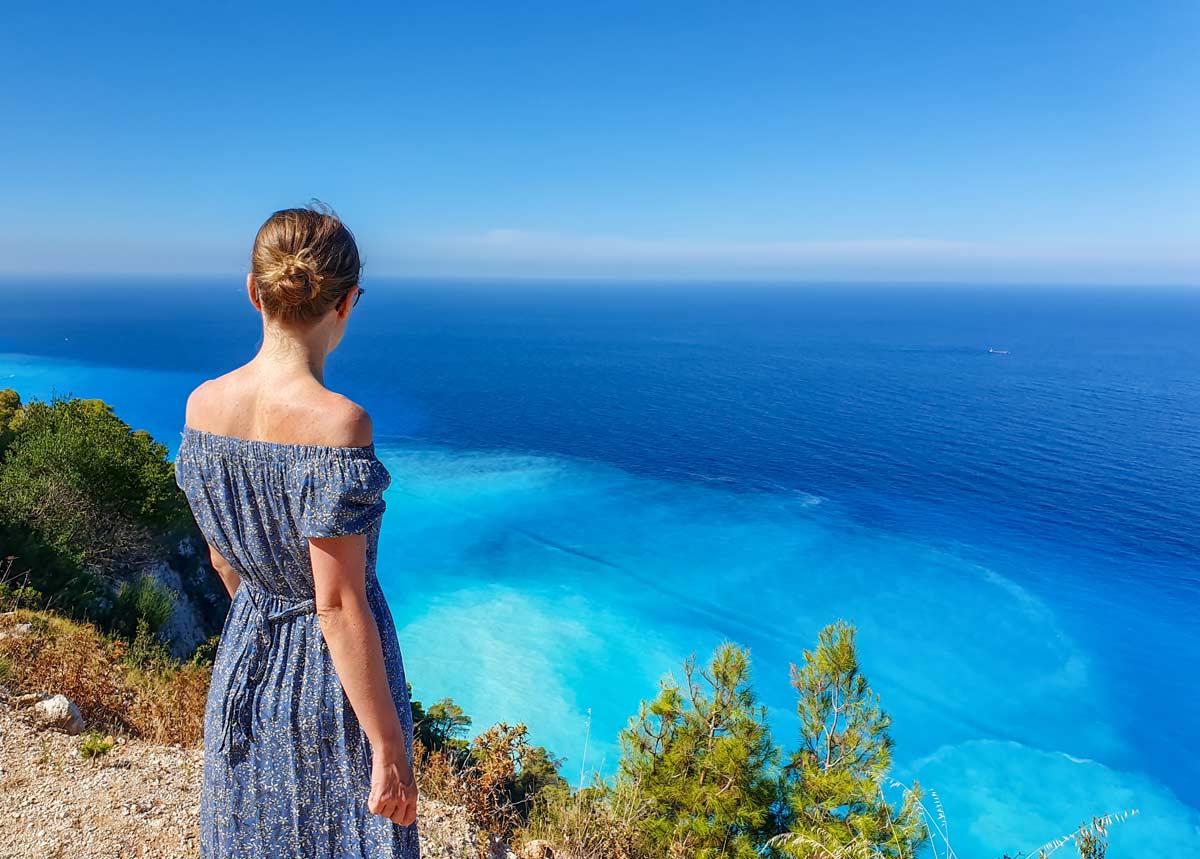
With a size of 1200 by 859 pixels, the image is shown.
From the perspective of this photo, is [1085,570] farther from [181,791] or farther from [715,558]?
[181,791]

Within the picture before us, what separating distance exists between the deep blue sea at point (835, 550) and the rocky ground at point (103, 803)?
15.0 meters

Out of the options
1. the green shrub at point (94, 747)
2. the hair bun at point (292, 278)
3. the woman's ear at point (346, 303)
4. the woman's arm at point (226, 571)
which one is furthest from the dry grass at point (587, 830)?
the hair bun at point (292, 278)

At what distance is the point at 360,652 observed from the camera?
1772 millimetres

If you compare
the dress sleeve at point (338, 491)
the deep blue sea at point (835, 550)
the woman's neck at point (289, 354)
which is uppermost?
the woman's neck at point (289, 354)

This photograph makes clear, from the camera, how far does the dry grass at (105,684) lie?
18.7 feet

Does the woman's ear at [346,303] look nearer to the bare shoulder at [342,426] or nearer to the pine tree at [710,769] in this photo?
Result: the bare shoulder at [342,426]

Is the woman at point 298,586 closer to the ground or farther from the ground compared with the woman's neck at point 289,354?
closer to the ground

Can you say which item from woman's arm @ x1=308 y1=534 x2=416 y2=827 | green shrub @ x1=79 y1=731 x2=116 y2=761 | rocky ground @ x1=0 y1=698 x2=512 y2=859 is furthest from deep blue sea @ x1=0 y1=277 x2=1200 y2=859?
woman's arm @ x1=308 y1=534 x2=416 y2=827

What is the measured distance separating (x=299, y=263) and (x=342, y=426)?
44 centimetres

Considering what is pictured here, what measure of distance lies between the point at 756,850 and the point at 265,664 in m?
8.23

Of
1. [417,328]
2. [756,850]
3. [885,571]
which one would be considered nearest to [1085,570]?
[885,571]

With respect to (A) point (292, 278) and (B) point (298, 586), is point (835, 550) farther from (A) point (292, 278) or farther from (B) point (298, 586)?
(A) point (292, 278)

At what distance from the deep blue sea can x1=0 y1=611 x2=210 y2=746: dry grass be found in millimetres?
14117

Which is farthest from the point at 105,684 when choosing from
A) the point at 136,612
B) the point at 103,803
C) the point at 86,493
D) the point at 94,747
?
the point at 86,493
